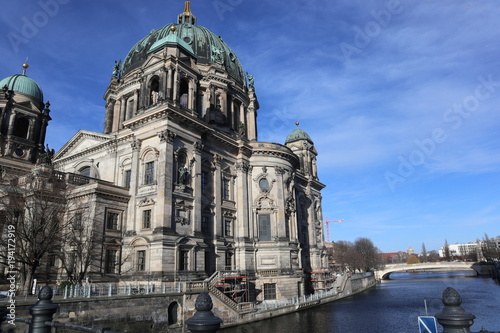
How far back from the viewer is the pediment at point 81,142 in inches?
1757

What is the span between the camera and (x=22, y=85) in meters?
54.0

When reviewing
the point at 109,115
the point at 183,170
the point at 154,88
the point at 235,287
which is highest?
the point at 109,115

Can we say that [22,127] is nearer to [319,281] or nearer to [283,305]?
[283,305]

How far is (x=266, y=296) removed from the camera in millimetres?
42531

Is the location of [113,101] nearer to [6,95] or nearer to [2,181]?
[6,95]

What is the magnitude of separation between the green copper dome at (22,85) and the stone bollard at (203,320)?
6137cm

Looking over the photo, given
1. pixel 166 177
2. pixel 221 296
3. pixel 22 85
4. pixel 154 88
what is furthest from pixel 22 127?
pixel 221 296

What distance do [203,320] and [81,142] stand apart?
161ft

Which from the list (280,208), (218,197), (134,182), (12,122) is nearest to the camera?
(134,182)

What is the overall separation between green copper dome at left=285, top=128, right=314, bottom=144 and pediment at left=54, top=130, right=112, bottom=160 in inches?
1497

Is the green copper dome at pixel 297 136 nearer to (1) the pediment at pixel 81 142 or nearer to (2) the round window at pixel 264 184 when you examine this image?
(2) the round window at pixel 264 184

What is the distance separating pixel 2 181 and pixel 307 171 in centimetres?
4816

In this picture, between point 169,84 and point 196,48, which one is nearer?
point 169,84

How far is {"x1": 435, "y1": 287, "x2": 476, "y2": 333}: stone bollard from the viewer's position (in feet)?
14.7
